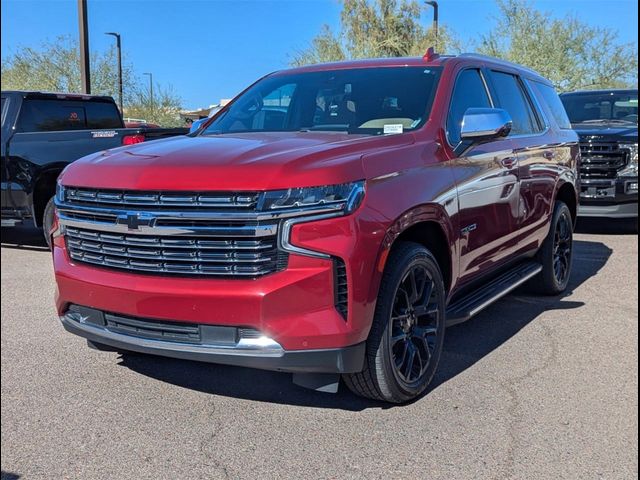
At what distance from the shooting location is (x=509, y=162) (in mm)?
4793

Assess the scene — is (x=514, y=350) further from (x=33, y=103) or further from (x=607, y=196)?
(x=33, y=103)

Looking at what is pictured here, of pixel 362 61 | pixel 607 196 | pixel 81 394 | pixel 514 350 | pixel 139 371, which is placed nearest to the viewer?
pixel 81 394

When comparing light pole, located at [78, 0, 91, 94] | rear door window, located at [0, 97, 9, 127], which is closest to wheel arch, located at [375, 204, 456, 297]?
rear door window, located at [0, 97, 9, 127]

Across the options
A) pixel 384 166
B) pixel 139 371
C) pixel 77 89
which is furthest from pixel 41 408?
pixel 77 89

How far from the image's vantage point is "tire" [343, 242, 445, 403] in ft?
10.9

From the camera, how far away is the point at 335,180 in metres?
3.08

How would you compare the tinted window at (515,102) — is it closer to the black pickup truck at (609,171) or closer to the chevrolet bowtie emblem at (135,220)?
the chevrolet bowtie emblem at (135,220)

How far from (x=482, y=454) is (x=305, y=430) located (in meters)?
0.87

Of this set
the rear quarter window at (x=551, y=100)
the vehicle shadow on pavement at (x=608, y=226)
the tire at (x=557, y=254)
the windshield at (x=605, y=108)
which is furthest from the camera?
the windshield at (x=605, y=108)

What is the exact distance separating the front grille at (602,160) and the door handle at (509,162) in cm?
488

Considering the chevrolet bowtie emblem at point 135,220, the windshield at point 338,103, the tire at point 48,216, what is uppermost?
the windshield at point 338,103

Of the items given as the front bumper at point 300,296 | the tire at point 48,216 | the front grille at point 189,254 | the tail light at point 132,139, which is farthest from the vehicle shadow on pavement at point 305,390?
the tail light at point 132,139

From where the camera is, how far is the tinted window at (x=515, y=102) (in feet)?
17.0

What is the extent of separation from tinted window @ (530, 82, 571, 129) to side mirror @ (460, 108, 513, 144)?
2.04m
